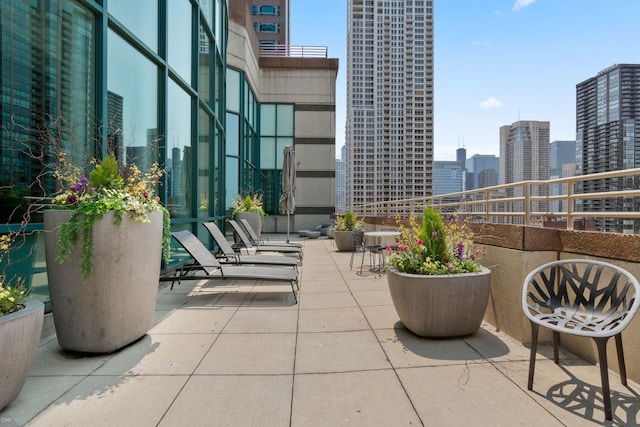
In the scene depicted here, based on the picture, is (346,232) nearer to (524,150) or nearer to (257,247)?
(257,247)

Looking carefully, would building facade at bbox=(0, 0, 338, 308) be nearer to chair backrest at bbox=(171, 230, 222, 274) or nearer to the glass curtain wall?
the glass curtain wall

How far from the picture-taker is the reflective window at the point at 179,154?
6602 mm

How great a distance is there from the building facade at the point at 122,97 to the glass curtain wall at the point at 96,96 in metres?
0.01

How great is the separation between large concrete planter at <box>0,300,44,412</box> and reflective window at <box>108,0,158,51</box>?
433 cm

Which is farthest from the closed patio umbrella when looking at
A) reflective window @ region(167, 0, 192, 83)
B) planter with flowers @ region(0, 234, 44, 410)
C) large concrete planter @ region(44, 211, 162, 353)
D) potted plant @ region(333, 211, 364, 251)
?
planter with flowers @ region(0, 234, 44, 410)

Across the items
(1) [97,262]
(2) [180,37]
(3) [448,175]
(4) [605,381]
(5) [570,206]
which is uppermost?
(3) [448,175]

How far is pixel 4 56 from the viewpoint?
3.25m

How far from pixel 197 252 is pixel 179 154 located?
2.89 m

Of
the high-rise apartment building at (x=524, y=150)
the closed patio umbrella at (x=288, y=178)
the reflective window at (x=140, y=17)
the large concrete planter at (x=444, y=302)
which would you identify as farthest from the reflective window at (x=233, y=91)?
the high-rise apartment building at (x=524, y=150)

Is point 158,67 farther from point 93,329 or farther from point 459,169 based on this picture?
point 459,169

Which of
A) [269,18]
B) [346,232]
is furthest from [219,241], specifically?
[269,18]

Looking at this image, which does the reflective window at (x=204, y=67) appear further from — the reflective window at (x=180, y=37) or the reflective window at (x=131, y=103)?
the reflective window at (x=131, y=103)

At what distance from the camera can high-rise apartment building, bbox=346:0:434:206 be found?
9200 cm

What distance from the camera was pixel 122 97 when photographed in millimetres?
4996
